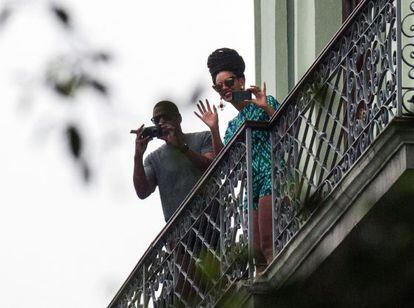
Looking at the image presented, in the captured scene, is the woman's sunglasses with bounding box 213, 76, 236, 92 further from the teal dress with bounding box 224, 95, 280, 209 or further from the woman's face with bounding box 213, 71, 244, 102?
the teal dress with bounding box 224, 95, 280, 209

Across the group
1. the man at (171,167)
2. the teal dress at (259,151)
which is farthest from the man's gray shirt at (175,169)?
the teal dress at (259,151)

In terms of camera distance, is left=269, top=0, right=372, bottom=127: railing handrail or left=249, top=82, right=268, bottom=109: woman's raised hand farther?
left=249, top=82, right=268, bottom=109: woman's raised hand

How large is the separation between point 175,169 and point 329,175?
1.89 m

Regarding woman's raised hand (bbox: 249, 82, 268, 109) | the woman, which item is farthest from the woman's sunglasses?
woman's raised hand (bbox: 249, 82, 268, 109)

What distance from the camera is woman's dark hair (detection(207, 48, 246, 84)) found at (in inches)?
544

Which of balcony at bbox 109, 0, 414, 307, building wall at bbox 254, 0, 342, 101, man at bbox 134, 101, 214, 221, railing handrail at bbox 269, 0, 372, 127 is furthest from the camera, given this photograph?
building wall at bbox 254, 0, 342, 101

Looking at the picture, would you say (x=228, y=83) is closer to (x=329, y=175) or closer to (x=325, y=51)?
(x=325, y=51)

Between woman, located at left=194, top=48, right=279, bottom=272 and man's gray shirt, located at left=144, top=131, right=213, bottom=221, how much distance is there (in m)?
0.23

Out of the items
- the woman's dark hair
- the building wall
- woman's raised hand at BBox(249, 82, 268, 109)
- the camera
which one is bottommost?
the camera

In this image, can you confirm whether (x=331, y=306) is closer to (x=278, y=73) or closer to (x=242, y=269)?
(x=242, y=269)

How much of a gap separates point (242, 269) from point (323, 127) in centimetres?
105

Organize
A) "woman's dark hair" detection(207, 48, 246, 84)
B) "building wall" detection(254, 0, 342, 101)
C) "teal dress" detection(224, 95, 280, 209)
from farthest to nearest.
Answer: "building wall" detection(254, 0, 342, 101)
"teal dress" detection(224, 95, 280, 209)
"woman's dark hair" detection(207, 48, 246, 84)

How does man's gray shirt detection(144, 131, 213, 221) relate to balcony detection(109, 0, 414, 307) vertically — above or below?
above

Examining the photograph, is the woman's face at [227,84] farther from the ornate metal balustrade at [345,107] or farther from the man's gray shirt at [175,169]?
the man's gray shirt at [175,169]
